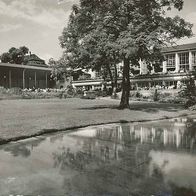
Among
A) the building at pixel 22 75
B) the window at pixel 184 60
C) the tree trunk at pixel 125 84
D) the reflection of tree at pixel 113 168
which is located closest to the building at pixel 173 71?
the window at pixel 184 60

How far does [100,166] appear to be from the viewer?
7918mm

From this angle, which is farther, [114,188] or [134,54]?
[134,54]

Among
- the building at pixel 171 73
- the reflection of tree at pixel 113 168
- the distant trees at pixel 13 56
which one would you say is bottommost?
the reflection of tree at pixel 113 168

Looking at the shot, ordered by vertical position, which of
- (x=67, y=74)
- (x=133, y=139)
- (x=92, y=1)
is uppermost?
(x=92, y=1)

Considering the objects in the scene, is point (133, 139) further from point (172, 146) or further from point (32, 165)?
point (32, 165)

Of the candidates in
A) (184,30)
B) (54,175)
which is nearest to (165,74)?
(184,30)

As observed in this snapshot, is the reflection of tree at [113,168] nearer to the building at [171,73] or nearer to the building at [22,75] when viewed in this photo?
the building at [22,75]

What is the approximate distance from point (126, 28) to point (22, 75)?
140 feet

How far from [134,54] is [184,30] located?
5.14m

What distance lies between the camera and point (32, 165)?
8.12m

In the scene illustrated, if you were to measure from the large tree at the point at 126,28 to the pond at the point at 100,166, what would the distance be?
11719mm

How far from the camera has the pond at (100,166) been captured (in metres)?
6.20

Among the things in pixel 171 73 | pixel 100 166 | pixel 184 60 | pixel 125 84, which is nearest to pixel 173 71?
pixel 171 73

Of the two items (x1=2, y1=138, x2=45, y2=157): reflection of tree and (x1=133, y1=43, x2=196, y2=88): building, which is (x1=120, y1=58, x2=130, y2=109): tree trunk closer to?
(x1=2, y1=138, x2=45, y2=157): reflection of tree
